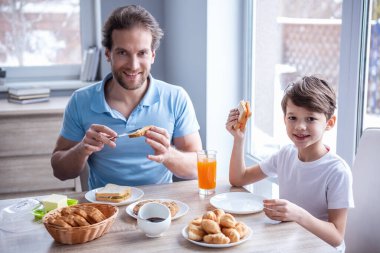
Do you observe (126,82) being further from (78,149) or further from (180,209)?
(180,209)

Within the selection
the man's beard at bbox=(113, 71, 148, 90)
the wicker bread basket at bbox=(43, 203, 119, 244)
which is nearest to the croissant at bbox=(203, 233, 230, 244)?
the wicker bread basket at bbox=(43, 203, 119, 244)

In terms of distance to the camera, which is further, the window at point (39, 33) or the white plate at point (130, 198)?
the window at point (39, 33)

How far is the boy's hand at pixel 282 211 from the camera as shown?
1.31 m

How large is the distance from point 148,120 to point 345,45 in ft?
2.66

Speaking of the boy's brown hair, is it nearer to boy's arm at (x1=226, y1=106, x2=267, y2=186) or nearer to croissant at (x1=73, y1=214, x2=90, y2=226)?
boy's arm at (x1=226, y1=106, x2=267, y2=186)

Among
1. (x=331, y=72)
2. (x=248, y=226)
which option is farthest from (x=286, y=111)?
(x=331, y=72)

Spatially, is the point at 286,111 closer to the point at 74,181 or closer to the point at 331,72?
the point at 331,72

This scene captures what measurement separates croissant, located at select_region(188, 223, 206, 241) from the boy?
0.74 feet

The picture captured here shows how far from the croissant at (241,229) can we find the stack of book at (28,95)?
7.19 ft

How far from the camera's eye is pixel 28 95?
10.0 ft

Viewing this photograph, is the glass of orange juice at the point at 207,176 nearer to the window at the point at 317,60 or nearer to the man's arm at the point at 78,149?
the man's arm at the point at 78,149

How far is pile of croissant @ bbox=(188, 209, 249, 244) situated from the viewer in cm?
117

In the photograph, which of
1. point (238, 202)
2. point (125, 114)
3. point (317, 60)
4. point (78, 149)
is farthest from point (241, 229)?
point (317, 60)

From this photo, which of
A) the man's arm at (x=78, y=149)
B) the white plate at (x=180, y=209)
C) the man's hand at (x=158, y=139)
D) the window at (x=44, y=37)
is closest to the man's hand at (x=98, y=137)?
the man's arm at (x=78, y=149)
